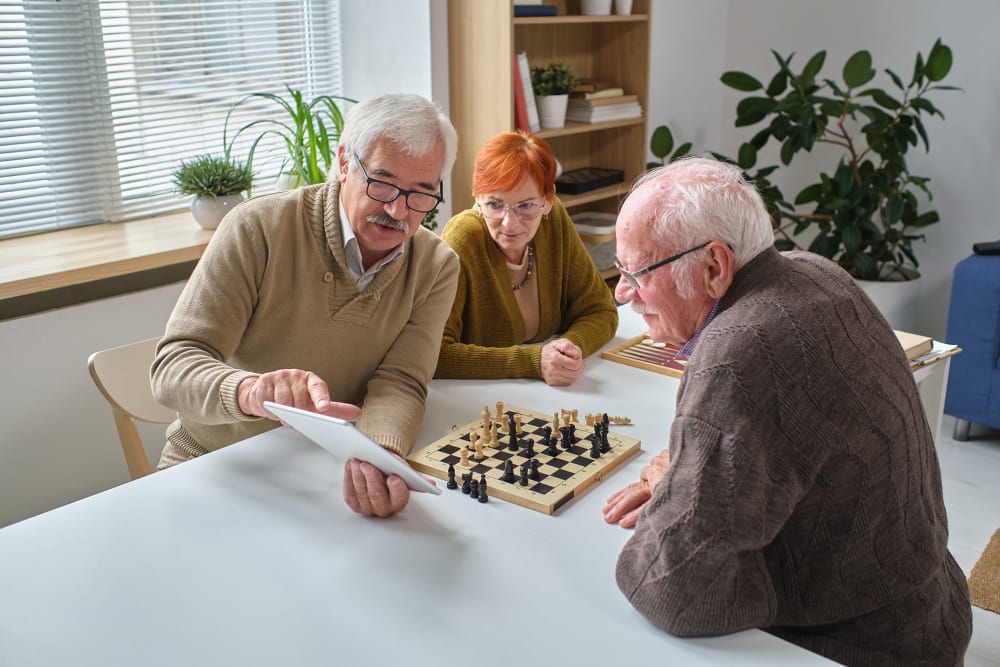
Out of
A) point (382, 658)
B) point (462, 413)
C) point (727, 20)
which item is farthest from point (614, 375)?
point (727, 20)

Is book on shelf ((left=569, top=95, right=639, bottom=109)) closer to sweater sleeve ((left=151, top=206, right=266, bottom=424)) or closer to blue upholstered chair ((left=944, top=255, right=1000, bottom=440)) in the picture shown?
blue upholstered chair ((left=944, top=255, right=1000, bottom=440))

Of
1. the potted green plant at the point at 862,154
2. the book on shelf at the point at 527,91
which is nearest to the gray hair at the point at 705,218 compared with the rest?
the book on shelf at the point at 527,91

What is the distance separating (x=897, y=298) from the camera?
412cm

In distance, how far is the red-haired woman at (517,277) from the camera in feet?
6.97

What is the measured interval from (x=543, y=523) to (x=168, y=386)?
75 cm

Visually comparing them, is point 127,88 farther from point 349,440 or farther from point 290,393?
point 349,440

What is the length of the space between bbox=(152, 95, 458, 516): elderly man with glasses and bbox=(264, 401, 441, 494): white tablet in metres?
0.21

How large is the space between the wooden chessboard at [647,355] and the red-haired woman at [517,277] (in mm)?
60

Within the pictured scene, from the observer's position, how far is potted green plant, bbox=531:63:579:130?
3.63 metres

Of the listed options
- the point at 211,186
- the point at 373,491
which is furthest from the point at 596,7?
the point at 373,491

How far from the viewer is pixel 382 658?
3.71 feet

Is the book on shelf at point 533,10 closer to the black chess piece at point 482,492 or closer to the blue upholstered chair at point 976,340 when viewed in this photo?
the blue upholstered chair at point 976,340

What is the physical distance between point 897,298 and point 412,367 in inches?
116

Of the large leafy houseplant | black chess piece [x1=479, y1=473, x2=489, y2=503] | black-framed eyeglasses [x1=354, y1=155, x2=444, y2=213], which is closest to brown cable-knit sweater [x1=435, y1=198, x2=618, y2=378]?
black-framed eyeglasses [x1=354, y1=155, x2=444, y2=213]
